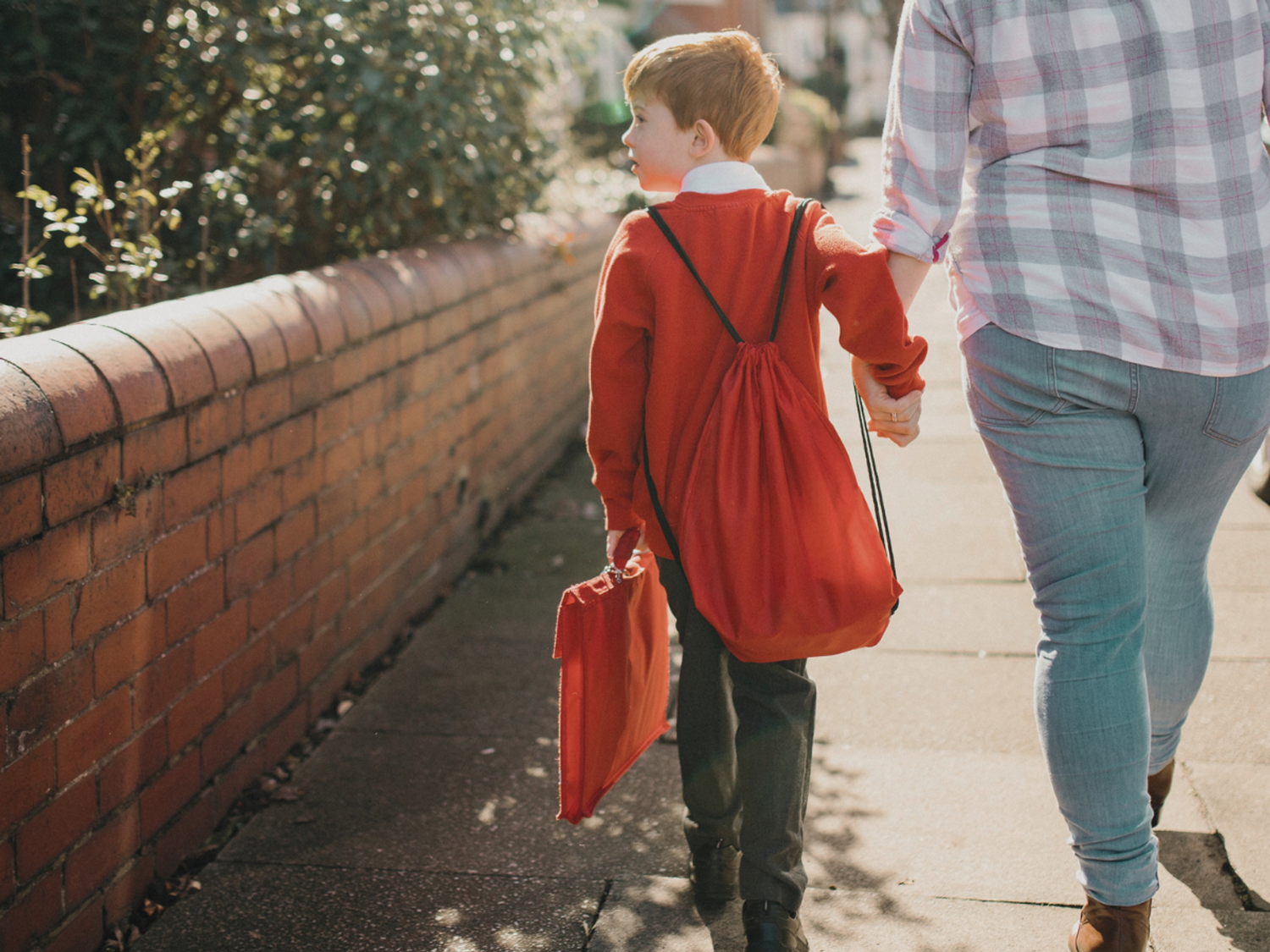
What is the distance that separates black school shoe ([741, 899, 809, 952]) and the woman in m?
0.50

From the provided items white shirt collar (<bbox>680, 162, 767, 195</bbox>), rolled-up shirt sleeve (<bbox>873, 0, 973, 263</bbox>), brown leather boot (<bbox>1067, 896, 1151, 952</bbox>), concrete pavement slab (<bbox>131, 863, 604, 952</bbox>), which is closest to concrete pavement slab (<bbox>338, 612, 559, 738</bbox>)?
concrete pavement slab (<bbox>131, 863, 604, 952</bbox>)

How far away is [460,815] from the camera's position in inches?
119

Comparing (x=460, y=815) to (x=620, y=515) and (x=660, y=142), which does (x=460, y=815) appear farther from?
(x=660, y=142)

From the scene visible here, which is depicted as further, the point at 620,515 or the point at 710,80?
the point at 620,515

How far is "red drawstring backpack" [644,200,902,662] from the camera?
7.12ft

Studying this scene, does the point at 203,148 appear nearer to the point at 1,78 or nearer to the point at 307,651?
the point at 1,78

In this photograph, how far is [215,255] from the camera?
427 cm

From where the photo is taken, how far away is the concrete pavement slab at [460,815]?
283 cm

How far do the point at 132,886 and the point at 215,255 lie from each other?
230cm

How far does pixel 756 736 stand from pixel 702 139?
1.08m

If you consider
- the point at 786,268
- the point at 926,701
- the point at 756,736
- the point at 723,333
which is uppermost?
the point at 786,268

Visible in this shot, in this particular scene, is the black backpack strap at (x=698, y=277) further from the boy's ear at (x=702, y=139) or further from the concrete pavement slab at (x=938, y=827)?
the concrete pavement slab at (x=938, y=827)

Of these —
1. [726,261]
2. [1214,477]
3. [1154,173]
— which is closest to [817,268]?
[726,261]

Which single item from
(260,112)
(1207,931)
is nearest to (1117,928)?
(1207,931)
